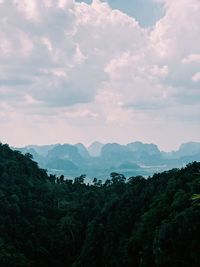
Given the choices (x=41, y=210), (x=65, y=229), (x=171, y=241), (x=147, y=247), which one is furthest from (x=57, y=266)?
(x=171, y=241)

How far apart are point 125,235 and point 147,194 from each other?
12.1m

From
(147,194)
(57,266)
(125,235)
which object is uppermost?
(147,194)

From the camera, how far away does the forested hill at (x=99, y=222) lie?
229ft

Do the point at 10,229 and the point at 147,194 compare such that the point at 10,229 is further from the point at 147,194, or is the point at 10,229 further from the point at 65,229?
the point at 147,194

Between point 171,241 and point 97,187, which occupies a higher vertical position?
point 97,187

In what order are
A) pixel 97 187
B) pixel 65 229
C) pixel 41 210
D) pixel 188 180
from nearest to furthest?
pixel 188 180
pixel 65 229
pixel 41 210
pixel 97 187

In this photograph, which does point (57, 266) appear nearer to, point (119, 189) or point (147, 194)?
point (147, 194)

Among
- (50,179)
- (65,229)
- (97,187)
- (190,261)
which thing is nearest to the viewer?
(190,261)

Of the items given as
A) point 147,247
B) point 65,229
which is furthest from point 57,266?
point 147,247

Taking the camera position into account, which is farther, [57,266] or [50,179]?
[50,179]

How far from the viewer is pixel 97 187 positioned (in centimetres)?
14400

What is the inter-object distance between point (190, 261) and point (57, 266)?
139 ft

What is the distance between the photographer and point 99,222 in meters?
104

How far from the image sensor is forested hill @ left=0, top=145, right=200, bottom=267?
69875 millimetres
